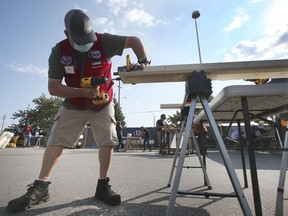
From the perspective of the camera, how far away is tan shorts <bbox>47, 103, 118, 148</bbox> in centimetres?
191

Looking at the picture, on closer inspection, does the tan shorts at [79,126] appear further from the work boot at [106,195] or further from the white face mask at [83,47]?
the white face mask at [83,47]

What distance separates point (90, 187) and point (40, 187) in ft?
2.42

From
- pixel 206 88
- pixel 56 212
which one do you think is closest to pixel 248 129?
pixel 206 88

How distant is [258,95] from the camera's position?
49.1 inches

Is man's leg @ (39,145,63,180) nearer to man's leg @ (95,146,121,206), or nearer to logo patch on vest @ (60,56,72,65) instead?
man's leg @ (95,146,121,206)

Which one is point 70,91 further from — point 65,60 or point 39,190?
point 39,190

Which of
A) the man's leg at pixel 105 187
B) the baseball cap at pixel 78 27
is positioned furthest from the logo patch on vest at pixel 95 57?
the man's leg at pixel 105 187

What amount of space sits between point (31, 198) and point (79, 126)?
68 cm

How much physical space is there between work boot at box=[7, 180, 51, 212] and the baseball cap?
120cm

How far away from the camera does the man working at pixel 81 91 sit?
1765mm

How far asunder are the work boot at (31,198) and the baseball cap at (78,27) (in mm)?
1203

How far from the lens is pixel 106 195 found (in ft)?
5.86

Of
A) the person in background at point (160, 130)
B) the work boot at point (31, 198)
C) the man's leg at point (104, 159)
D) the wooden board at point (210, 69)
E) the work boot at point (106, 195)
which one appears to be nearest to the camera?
the wooden board at point (210, 69)

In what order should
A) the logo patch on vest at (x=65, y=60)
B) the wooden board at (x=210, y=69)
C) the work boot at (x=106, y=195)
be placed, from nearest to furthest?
the wooden board at (x=210, y=69), the work boot at (x=106, y=195), the logo patch on vest at (x=65, y=60)
